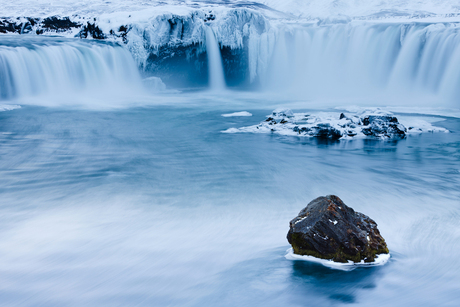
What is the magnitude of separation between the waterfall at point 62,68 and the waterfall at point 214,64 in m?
4.05

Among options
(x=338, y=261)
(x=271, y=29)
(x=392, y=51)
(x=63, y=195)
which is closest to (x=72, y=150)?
(x=63, y=195)

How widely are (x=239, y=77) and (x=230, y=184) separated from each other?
16.4 meters

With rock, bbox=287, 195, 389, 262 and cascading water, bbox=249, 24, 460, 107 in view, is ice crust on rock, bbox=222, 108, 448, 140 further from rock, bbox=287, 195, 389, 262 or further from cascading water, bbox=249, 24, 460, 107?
cascading water, bbox=249, 24, 460, 107

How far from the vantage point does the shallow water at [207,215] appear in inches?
117

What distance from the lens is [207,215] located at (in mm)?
4773

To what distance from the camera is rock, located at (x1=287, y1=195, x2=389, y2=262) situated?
10.2 feet

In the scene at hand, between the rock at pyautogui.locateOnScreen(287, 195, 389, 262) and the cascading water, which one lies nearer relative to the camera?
the rock at pyautogui.locateOnScreen(287, 195, 389, 262)

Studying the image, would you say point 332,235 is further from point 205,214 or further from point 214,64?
point 214,64

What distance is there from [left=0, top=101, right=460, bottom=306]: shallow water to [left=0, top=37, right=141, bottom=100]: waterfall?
19.1ft

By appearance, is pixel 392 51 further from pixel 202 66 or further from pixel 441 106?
pixel 202 66

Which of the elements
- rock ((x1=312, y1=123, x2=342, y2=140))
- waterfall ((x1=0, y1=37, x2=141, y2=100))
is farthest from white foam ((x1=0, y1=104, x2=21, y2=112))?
rock ((x1=312, y1=123, x2=342, y2=140))

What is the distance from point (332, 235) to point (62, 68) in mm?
15845

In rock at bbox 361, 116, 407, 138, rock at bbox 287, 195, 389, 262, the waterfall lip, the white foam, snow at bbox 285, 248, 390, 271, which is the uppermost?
the waterfall lip

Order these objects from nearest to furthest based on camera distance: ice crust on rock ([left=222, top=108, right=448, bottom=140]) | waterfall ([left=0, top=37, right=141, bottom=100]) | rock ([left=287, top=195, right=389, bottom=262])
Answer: rock ([left=287, top=195, right=389, bottom=262]), ice crust on rock ([left=222, top=108, right=448, bottom=140]), waterfall ([left=0, top=37, right=141, bottom=100])
